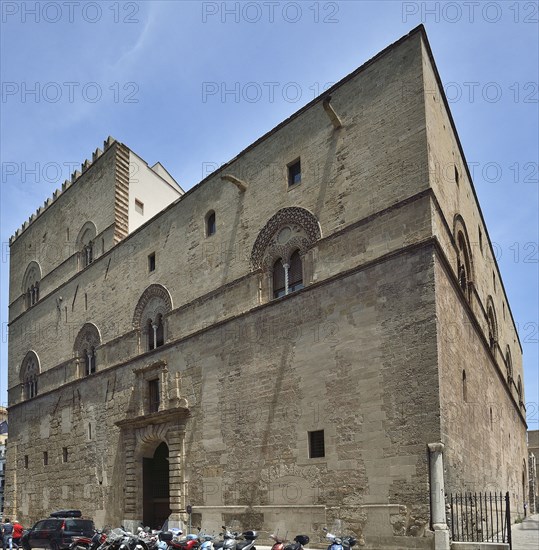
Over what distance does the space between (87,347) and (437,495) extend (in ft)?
53.5

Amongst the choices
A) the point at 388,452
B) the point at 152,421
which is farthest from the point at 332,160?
the point at 152,421

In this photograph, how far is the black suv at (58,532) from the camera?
1672 cm

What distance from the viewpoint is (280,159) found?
18047 mm

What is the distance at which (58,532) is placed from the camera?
55.4 ft

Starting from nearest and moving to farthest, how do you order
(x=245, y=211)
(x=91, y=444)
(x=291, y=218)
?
(x=291, y=218), (x=245, y=211), (x=91, y=444)

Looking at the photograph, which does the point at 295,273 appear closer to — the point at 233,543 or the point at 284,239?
the point at 284,239

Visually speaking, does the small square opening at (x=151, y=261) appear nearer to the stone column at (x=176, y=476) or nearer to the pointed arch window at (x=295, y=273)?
the stone column at (x=176, y=476)

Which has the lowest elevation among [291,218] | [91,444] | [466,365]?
[91,444]

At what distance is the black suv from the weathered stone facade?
256 centimetres

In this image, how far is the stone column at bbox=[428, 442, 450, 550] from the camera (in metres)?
12.1

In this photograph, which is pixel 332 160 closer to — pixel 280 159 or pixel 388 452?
pixel 280 159

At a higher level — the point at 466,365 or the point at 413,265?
the point at 413,265

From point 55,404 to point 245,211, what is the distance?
42.3ft

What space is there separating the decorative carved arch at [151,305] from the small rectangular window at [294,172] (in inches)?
236
